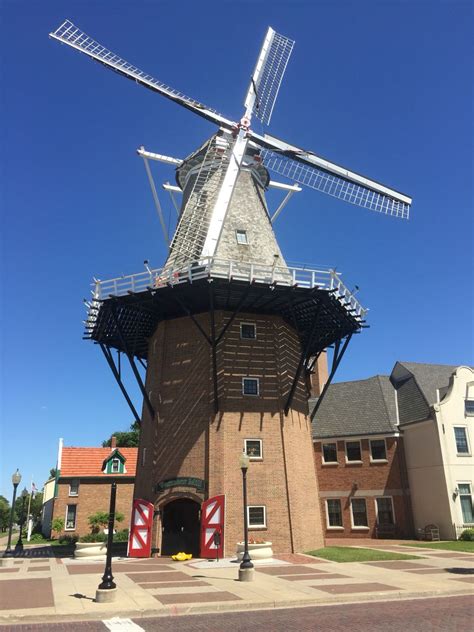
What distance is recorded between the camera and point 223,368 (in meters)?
22.9

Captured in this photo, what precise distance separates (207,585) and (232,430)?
836 cm

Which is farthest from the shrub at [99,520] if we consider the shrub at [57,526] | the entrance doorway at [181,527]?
the entrance doorway at [181,527]

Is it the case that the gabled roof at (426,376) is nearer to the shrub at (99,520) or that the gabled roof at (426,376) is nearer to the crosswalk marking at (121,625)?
the shrub at (99,520)

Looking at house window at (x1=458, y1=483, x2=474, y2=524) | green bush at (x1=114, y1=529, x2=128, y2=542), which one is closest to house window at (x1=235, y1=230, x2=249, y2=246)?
house window at (x1=458, y1=483, x2=474, y2=524)

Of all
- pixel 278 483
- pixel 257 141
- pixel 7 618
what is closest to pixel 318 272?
pixel 278 483

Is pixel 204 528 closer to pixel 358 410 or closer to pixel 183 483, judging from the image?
pixel 183 483

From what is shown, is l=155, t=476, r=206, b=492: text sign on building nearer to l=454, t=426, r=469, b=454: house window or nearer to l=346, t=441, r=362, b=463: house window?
l=346, t=441, r=362, b=463: house window

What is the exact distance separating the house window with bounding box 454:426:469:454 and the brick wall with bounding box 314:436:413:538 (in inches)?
134

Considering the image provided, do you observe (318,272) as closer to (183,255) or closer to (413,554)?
(183,255)

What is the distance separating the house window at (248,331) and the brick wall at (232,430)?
0.72 feet

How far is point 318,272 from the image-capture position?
71.5ft

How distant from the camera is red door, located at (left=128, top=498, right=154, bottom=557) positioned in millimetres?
21266

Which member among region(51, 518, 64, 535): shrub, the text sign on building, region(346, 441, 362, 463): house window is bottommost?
region(51, 518, 64, 535): shrub

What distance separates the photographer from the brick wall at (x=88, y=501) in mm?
38219
